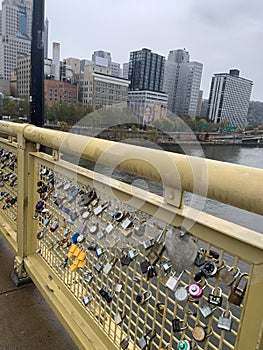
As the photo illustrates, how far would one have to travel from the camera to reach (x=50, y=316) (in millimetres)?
1320

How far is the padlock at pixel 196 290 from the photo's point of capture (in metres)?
0.62

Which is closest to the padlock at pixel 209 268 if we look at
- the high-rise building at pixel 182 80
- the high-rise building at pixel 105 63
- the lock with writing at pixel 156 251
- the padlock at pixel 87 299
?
the lock with writing at pixel 156 251

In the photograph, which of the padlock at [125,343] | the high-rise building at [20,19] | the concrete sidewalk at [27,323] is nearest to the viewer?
the padlock at [125,343]

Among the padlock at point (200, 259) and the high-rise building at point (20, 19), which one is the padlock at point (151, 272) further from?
the high-rise building at point (20, 19)

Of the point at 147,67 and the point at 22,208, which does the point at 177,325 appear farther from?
the point at 147,67

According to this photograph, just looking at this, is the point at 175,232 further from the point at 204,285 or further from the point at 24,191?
the point at 24,191

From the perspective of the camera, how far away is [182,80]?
50.6ft

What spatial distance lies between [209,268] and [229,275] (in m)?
0.04

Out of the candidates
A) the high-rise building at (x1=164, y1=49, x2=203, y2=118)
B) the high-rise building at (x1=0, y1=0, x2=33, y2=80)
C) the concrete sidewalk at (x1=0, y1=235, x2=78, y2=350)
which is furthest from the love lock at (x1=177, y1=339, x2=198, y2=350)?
the high-rise building at (x1=164, y1=49, x2=203, y2=118)

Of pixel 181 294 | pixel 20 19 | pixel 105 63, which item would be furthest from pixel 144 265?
pixel 105 63

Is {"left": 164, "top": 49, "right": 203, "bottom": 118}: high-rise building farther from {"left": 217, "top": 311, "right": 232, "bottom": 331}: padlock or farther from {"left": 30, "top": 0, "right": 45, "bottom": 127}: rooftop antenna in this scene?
{"left": 217, "top": 311, "right": 232, "bottom": 331}: padlock

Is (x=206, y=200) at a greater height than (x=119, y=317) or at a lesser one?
greater

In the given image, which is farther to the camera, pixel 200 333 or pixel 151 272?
pixel 151 272

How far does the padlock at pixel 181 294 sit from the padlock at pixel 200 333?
2.6 inches
